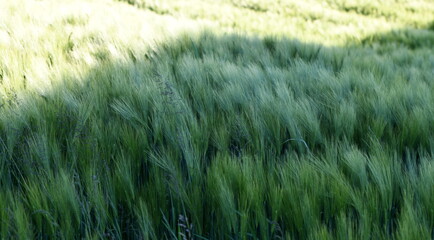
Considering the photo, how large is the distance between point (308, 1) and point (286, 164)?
8731mm

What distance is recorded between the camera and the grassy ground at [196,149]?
0.66 m

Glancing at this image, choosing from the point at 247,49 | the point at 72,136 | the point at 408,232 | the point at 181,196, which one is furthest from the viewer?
the point at 247,49

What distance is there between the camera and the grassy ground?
66 centimetres

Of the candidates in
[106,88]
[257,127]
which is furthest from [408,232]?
[106,88]

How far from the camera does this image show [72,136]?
928mm

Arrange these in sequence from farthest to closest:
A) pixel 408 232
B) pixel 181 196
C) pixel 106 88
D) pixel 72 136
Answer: pixel 106 88 → pixel 72 136 → pixel 181 196 → pixel 408 232

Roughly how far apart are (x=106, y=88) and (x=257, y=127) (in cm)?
56

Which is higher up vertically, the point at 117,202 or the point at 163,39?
the point at 163,39

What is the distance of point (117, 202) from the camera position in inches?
29.0

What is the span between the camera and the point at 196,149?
2.88 feet

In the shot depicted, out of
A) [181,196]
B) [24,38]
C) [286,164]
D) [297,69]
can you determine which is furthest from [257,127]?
[24,38]

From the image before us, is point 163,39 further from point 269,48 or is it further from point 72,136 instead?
point 72,136

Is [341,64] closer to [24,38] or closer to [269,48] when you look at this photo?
[269,48]

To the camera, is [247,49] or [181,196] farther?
[247,49]
